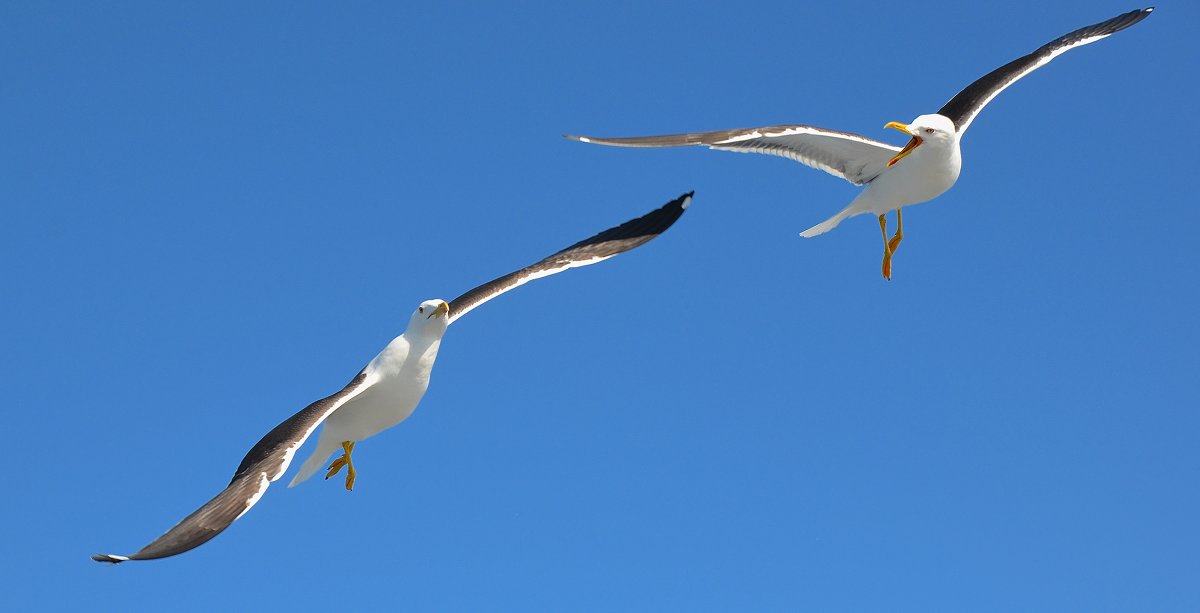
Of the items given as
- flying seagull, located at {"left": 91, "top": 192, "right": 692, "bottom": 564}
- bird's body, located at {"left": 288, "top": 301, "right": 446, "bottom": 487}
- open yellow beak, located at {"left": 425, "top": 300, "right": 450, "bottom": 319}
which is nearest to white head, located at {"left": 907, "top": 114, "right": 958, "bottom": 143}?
flying seagull, located at {"left": 91, "top": 192, "right": 692, "bottom": 564}

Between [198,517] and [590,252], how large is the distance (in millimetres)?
7536

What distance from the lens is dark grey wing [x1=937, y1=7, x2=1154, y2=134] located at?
16812mm

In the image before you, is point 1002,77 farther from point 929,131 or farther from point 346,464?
point 346,464

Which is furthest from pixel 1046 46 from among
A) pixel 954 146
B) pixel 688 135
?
pixel 688 135

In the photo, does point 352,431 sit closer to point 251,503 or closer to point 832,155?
point 251,503

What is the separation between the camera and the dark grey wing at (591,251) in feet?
55.6

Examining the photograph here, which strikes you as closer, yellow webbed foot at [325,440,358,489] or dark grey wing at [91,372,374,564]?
dark grey wing at [91,372,374,564]

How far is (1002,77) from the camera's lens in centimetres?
1730

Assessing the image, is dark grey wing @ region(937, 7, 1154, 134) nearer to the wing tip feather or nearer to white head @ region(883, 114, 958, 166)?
white head @ region(883, 114, 958, 166)

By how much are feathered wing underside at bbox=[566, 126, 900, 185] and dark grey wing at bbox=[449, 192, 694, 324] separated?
7.87 feet

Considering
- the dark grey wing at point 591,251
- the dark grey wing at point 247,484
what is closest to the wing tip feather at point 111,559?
the dark grey wing at point 247,484

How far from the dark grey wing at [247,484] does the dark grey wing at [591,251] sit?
247 cm

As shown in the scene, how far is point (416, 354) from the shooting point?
50.9 ft

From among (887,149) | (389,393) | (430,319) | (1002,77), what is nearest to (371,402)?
(389,393)
